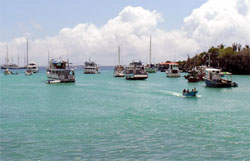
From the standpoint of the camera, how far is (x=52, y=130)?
2800cm

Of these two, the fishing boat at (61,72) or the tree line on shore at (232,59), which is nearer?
the fishing boat at (61,72)

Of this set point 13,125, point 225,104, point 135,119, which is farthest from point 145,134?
point 225,104

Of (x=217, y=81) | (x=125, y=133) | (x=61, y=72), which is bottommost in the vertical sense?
(x=125, y=133)

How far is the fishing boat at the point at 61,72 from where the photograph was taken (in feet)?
296

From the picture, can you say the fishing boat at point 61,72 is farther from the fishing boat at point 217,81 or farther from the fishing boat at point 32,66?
the fishing boat at point 32,66

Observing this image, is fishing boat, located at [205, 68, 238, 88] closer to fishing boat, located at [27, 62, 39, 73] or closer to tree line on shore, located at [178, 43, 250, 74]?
tree line on shore, located at [178, 43, 250, 74]

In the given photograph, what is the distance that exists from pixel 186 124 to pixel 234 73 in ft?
430

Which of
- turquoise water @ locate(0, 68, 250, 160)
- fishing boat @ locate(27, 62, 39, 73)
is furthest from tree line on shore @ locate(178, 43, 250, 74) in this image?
turquoise water @ locate(0, 68, 250, 160)

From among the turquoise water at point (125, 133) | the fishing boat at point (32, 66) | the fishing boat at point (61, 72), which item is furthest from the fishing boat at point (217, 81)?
the fishing boat at point (32, 66)

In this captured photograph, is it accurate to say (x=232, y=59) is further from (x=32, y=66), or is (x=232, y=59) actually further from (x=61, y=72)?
(x=32, y=66)

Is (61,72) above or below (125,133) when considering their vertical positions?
above

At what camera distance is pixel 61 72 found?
302 ft

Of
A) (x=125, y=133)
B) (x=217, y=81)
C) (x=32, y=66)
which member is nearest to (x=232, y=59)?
(x=217, y=81)

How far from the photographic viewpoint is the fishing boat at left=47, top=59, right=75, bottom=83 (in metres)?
90.3
